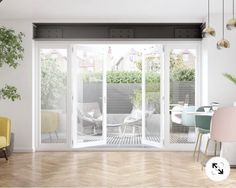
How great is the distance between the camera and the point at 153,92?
7062mm

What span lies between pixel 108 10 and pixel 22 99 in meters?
2.28

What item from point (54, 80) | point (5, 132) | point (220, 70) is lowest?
point (5, 132)

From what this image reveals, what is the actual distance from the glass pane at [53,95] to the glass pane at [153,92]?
1625mm

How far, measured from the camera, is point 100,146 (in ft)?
23.3

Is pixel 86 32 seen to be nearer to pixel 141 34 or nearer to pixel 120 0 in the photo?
pixel 141 34

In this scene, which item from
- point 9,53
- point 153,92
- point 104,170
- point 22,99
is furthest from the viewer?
point 153,92

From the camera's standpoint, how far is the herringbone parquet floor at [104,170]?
4.39m

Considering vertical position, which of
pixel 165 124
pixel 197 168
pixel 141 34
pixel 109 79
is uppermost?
pixel 141 34

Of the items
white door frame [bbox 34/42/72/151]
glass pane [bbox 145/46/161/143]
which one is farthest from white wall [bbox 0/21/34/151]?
glass pane [bbox 145/46/161/143]

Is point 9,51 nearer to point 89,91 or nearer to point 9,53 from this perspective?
point 9,53

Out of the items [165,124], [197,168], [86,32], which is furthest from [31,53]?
Answer: [197,168]

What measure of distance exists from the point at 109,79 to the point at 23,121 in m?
3.53

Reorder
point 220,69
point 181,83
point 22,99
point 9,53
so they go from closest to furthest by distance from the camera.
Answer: point 9,53 < point 220,69 < point 22,99 < point 181,83

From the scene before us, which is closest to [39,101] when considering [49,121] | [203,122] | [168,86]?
[49,121]
